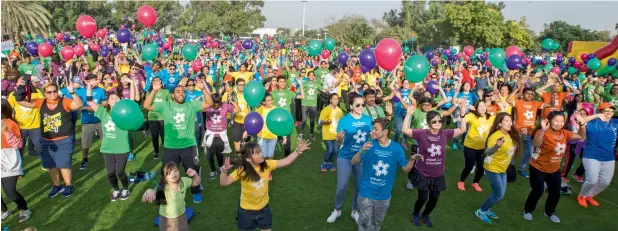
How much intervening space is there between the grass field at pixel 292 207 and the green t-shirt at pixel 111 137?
861 mm

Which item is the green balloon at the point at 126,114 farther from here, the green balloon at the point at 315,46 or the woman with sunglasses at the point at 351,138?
the green balloon at the point at 315,46

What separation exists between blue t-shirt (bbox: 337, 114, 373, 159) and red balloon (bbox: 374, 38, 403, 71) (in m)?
2.25

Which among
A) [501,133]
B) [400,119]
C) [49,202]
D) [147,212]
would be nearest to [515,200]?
[501,133]

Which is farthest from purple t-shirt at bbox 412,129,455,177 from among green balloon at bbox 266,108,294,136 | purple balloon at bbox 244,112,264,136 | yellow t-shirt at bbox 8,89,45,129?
yellow t-shirt at bbox 8,89,45,129

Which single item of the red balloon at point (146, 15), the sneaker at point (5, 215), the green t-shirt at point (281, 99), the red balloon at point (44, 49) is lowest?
the sneaker at point (5, 215)

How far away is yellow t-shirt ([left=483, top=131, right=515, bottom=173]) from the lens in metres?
5.08

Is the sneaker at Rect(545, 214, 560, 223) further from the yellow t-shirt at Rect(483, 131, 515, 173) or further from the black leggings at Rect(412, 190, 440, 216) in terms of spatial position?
the black leggings at Rect(412, 190, 440, 216)

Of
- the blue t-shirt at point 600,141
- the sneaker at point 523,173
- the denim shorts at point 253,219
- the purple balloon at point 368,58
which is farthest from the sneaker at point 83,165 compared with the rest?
the blue t-shirt at point 600,141

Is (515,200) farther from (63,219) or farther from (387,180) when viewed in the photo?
(63,219)

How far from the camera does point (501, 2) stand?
2461 inches

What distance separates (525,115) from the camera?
6.91 m

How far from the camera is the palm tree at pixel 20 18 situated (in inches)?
1003

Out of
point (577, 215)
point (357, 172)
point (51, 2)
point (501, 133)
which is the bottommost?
point (577, 215)

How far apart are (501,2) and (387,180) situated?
223 ft
